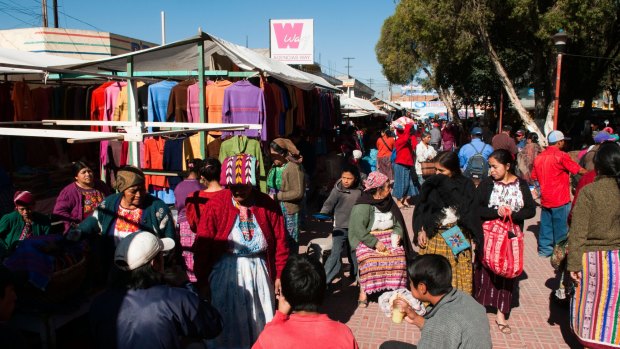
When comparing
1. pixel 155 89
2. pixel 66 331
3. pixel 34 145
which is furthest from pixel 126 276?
pixel 34 145

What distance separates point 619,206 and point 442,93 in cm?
2836

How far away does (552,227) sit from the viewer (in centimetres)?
710

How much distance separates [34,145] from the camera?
7.93m

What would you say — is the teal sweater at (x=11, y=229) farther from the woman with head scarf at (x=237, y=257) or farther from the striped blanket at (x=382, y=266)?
the striped blanket at (x=382, y=266)

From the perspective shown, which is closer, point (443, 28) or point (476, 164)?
point (476, 164)

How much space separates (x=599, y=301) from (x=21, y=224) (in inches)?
183

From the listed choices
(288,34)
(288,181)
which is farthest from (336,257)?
(288,34)

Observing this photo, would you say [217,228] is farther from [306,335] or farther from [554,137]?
[554,137]

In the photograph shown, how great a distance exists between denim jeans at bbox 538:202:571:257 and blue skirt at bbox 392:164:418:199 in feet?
12.1

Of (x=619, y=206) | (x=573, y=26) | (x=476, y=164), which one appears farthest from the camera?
(x=573, y=26)

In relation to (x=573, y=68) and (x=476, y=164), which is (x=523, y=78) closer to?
(x=573, y=68)

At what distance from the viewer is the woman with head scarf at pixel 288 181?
20.6 ft

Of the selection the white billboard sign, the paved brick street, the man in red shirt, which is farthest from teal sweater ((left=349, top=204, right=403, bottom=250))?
the white billboard sign

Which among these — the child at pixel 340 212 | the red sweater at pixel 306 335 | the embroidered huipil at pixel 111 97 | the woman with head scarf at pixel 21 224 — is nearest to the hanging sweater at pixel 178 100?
the embroidered huipil at pixel 111 97
